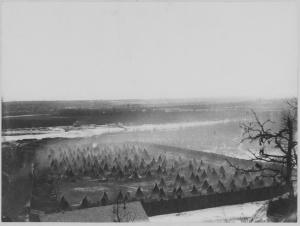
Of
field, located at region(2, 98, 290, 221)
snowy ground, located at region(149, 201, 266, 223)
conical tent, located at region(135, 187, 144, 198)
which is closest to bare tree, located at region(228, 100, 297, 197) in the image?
field, located at region(2, 98, 290, 221)

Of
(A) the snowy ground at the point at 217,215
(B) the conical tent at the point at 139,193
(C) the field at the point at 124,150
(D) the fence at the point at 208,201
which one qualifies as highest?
(C) the field at the point at 124,150

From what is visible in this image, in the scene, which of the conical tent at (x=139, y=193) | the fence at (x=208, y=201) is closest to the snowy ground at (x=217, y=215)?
the fence at (x=208, y=201)

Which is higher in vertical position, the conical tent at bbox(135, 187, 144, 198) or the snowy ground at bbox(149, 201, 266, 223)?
the conical tent at bbox(135, 187, 144, 198)

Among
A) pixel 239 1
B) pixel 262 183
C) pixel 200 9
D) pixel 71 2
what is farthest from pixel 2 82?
pixel 262 183

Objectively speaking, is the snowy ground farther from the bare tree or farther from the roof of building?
the bare tree

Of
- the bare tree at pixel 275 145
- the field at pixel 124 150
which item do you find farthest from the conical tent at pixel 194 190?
the bare tree at pixel 275 145

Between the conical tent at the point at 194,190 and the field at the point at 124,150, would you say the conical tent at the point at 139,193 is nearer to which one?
the field at the point at 124,150

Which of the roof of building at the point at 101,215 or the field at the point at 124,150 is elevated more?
Answer: the field at the point at 124,150
